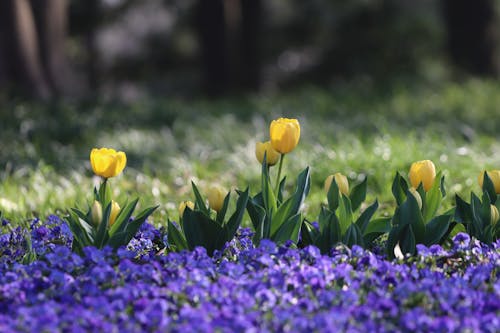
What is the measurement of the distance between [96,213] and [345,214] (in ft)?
3.16

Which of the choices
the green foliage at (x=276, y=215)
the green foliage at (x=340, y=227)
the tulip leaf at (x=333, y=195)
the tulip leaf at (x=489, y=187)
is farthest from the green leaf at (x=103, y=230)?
the tulip leaf at (x=489, y=187)

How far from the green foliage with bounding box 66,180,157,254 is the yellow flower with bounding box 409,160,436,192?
3.41ft

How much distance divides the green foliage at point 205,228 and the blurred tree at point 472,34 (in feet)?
27.9

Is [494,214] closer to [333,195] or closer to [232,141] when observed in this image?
[333,195]

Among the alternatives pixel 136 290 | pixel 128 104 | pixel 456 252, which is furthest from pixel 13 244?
pixel 128 104

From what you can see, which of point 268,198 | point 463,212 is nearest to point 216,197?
point 268,198

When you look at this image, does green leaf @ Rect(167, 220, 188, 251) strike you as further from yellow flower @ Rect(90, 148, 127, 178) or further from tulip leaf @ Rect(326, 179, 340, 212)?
tulip leaf @ Rect(326, 179, 340, 212)

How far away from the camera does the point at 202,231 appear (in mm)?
2760

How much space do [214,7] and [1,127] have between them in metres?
4.71

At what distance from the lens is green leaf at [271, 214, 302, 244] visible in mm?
2758

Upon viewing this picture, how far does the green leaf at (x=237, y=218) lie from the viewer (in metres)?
2.74

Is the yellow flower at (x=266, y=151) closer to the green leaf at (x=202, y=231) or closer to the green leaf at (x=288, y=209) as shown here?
the green leaf at (x=288, y=209)

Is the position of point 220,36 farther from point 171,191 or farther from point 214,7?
point 171,191

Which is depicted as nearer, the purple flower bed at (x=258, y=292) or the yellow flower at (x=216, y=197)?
the purple flower bed at (x=258, y=292)
